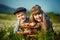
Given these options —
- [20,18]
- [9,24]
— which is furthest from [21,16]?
[9,24]

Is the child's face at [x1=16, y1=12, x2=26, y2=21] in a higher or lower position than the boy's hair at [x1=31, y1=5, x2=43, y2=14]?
lower

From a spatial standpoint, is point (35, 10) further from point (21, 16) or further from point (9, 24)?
point (9, 24)

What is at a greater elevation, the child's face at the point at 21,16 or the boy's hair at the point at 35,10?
the boy's hair at the point at 35,10

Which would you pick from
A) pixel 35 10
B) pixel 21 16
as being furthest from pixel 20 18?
pixel 35 10

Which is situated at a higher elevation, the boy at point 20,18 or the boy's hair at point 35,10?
the boy's hair at point 35,10

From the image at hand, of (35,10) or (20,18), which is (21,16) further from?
(35,10)

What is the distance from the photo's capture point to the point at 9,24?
2.20 meters

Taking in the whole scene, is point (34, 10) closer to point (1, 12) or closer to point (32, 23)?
point (32, 23)

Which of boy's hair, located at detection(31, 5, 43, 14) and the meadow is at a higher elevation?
boy's hair, located at detection(31, 5, 43, 14)

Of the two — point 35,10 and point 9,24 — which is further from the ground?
point 35,10

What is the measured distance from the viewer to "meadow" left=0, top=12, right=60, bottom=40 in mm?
2184

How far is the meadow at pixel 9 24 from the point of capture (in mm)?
2184

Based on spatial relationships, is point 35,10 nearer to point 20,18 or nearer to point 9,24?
point 20,18

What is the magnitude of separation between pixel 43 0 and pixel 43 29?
0.29 metres
